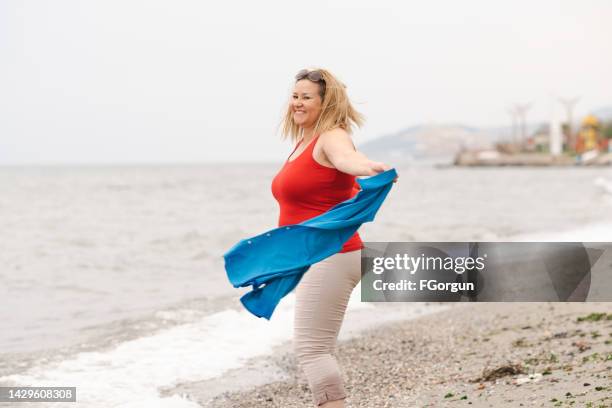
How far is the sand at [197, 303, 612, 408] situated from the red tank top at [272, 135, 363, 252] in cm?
199

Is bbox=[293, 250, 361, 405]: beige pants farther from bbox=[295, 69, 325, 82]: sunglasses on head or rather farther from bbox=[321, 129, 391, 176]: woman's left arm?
bbox=[295, 69, 325, 82]: sunglasses on head

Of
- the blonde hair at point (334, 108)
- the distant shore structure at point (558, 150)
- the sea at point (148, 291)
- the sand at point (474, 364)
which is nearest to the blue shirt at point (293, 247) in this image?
the blonde hair at point (334, 108)

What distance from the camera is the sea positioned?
6.94 meters

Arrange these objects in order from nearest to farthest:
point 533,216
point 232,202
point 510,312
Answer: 1. point 510,312
2. point 533,216
3. point 232,202

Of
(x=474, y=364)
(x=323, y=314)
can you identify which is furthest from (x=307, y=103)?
(x=474, y=364)

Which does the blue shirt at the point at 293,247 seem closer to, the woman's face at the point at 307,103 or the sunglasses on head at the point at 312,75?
the woman's face at the point at 307,103

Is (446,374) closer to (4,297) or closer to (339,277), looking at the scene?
(339,277)

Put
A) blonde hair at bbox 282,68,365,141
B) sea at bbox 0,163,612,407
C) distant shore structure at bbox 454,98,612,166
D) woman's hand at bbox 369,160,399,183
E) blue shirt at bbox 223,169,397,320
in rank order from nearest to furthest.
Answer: woman's hand at bbox 369,160,399,183 < blue shirt at bbox 223,169,397,320 < blonde hair at bbox 282,68,365,141 < sea at bbox 0,163,612,407 < distant shore structure at bbox 454,98,612,166

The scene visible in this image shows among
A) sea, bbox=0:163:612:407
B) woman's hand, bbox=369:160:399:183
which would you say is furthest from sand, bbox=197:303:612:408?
woman's hand, bbox=369:160:399:183

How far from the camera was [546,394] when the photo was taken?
15.3ft

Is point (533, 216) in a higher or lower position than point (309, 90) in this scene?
lower

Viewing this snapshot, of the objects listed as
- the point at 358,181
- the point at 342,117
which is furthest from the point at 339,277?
the point at 342,117

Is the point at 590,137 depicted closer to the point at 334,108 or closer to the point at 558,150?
the point at 558,150

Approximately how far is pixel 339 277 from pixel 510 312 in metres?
5.96
